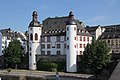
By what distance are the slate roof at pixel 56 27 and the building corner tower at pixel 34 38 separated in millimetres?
2762

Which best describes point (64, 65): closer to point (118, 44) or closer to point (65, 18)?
point (65, 18)

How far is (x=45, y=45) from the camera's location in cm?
7725

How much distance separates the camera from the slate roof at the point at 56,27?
245 ft

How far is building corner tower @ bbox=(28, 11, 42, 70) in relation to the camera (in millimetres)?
76000

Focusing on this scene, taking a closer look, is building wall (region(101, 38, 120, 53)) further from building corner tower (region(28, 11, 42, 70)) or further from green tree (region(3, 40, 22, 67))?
green tree (region(3, 40, 22, 67))

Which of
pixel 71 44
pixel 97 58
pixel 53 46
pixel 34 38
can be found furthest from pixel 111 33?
pixel 97 58

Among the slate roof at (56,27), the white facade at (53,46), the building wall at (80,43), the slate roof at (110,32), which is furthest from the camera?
the slate roof at (110,32)

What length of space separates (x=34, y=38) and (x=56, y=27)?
787 centimetres

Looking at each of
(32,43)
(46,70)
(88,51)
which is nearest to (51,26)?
(32,43)

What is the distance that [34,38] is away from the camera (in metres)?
76.4

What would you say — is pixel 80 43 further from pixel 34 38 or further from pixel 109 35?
pixel 109 35

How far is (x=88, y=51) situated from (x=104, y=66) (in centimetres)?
509

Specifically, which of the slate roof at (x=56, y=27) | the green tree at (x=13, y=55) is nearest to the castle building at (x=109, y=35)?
the slate roof at (x=56, y=27)

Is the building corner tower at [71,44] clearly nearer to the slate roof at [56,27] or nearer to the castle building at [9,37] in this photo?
the slate roof at [56,27]
